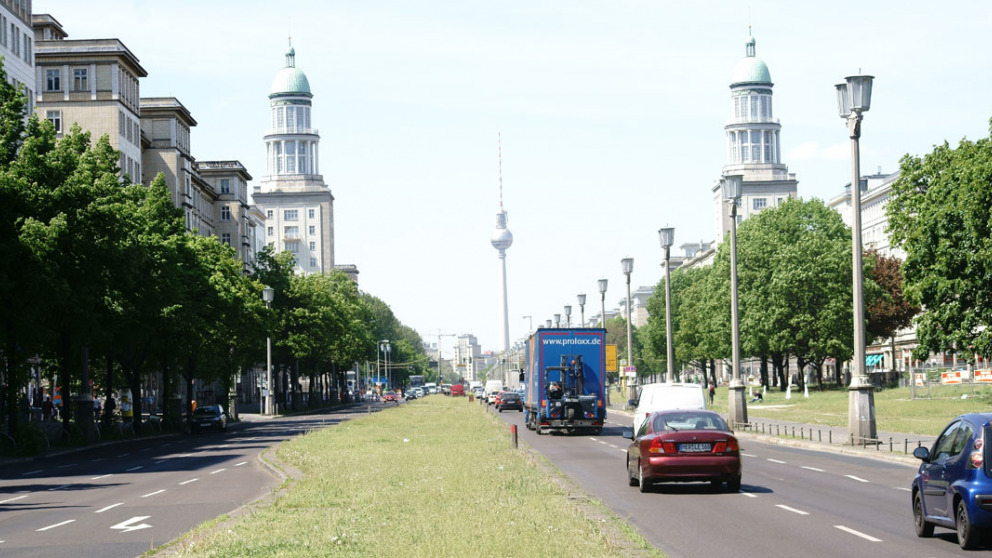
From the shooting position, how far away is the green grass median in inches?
548

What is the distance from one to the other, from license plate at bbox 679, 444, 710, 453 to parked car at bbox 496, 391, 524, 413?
6642cm

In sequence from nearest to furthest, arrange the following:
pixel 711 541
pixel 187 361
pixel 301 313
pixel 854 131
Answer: pixel 711 541
pixel 854 131
pixel 187 361
pixel 301 313

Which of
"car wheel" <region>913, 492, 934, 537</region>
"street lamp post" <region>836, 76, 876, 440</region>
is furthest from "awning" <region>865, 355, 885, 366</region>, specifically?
"car wheel" <region>913, 492, 934, 537</region>

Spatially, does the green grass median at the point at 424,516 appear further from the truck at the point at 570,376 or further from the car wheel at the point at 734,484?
the truck at the point at 570,376

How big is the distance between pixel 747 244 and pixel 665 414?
2748 inches

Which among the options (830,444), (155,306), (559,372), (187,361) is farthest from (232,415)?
(830,444)

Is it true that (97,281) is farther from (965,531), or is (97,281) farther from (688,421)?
(965,531)

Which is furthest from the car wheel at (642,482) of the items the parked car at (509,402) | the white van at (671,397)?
the parked car at (509,402)

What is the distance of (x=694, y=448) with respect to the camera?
22922mm

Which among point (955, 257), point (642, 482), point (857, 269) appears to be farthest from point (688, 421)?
point (955, 257)

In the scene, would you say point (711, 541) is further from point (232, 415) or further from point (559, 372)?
point (232, 415)

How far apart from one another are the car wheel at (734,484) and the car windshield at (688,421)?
89cm

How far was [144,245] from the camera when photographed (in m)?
57.0

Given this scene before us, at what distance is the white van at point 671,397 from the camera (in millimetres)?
36281
